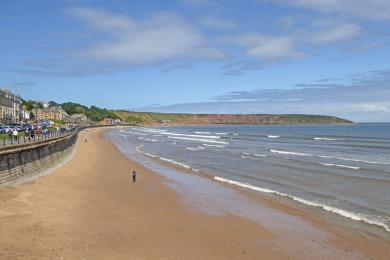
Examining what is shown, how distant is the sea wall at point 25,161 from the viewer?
692 inches

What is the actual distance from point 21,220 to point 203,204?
674 cm

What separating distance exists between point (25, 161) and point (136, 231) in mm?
9525

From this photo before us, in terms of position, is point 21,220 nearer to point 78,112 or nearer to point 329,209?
point 329,209

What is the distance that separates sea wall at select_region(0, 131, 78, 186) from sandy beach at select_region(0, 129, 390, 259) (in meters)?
0.59

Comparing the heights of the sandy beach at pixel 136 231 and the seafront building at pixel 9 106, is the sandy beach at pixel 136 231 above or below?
below

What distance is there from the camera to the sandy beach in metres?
10.7

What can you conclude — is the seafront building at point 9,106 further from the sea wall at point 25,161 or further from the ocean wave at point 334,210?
the ocean wave at point 334,210

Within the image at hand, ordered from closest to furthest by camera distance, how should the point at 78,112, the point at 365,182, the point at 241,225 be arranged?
the point at 241,225, the point at 365,182, the point at 78,112

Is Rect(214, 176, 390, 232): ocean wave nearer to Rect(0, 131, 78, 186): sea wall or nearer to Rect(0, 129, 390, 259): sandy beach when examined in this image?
Rect(0, 129, 390, 259): sandy beach

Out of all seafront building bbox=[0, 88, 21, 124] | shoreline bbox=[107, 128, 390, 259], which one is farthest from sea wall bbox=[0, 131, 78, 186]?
seafront building bbox=[0, 88, 21, 124]

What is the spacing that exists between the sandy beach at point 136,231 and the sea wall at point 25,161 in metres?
0.59

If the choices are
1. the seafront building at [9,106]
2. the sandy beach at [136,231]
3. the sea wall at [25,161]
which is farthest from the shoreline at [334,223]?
the seafront building at [9,106]

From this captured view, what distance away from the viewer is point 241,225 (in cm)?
1397

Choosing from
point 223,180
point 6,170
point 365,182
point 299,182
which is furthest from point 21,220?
point 365,182
